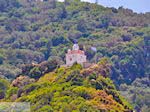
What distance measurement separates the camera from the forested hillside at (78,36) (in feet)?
438

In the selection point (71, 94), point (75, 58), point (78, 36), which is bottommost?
point (78, 36)

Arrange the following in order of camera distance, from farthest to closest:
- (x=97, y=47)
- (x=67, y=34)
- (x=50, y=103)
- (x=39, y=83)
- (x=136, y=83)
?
(x=67, y=34), (x=97, y=47), (x=136, y=83), (x=39, y=83), (x=50, y=103)

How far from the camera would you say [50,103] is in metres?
78.2

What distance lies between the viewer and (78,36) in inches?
6088

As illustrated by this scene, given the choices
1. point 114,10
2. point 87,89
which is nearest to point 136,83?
point 114,10

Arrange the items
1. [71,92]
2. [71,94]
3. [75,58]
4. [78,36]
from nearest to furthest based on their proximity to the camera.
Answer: [71,94] < [71,92] < [75,58] < [78,36]

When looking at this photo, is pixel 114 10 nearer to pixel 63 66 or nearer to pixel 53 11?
pixel 53 11

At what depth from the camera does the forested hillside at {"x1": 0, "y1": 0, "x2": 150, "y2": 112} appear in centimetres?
13338

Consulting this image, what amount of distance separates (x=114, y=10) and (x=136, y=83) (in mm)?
42069

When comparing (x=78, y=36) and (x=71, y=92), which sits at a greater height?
(x=71, y=92)

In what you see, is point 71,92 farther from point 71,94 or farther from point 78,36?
point 78,36

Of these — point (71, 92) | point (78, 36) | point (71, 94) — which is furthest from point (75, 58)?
point (78, 36)

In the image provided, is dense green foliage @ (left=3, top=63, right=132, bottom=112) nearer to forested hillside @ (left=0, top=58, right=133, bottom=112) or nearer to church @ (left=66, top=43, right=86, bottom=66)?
forested hillside @ (left=0, top=58, right=133, bottom=112)

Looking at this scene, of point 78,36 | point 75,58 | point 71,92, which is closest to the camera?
point 71,92
